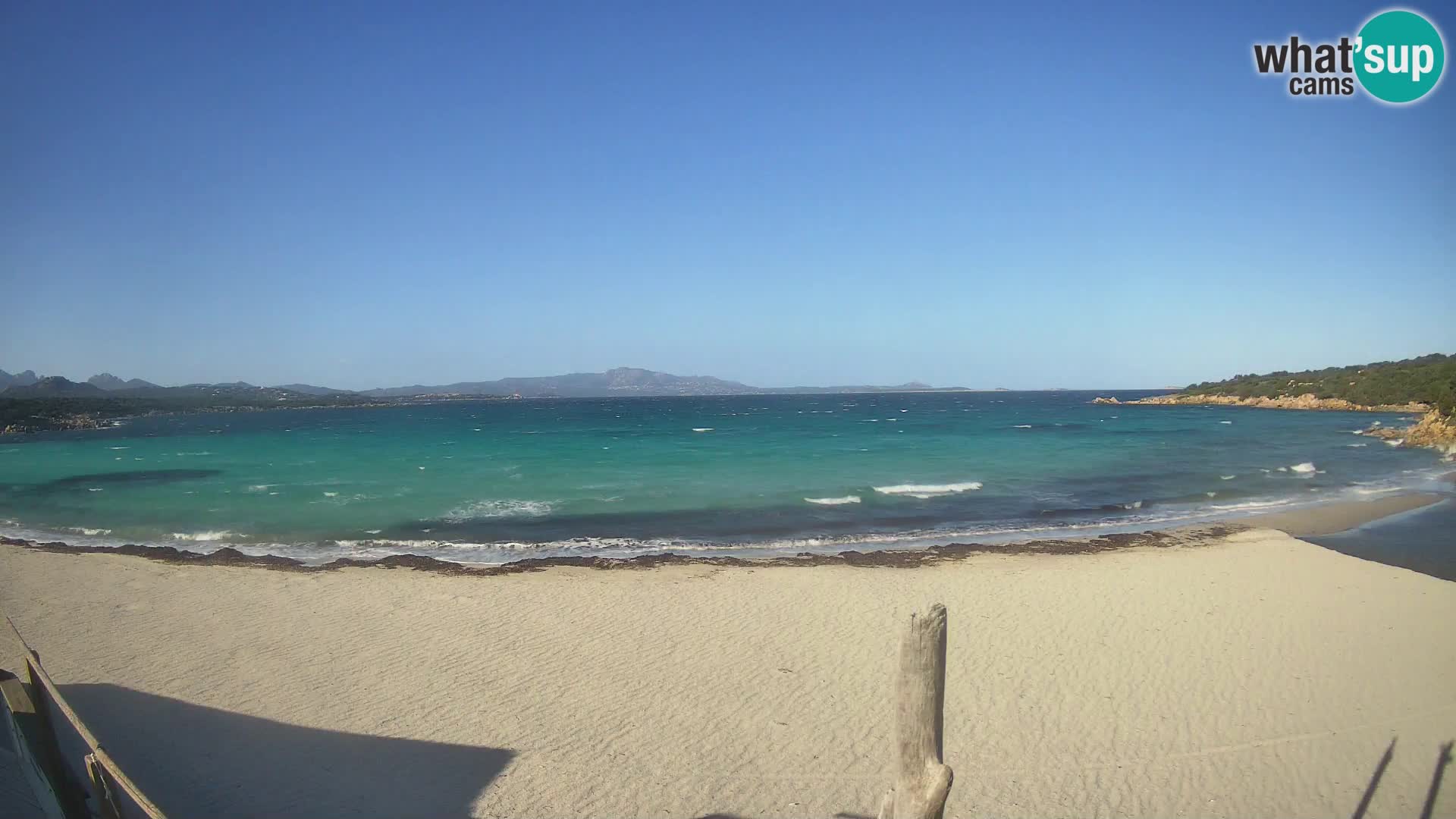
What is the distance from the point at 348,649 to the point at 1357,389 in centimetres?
9101

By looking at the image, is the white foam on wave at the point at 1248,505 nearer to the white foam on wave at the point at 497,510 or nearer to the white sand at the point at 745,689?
the white sand at the point at 745,689

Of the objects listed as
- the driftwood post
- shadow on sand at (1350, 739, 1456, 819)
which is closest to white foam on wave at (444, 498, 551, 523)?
the driftwood post

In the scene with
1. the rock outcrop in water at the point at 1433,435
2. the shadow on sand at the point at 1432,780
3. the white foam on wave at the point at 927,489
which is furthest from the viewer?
the rock outcrop in water at the point at 1433,435

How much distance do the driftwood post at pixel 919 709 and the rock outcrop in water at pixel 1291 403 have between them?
63.9m

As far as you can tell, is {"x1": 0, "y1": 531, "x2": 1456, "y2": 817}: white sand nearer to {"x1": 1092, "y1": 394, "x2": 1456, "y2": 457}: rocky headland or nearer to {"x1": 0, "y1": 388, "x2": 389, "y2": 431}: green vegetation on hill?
{"x1": 1092, "y1": 394, "x2": 1456, "y2": 457}: rocky headland

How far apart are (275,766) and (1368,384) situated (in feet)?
304

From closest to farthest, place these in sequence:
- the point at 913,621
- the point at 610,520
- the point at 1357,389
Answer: the point at 913,621, the point at 610,520, the point at 1357,389

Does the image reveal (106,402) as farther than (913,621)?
Yes

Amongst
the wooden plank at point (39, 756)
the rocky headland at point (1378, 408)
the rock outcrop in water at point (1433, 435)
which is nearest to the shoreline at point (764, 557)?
the wooden plank at point (39, 756)

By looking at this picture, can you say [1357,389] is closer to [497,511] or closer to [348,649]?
[497,511]

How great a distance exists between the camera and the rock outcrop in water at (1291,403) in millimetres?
62297

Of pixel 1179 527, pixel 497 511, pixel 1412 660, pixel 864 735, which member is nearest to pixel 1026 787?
pixel 864 735

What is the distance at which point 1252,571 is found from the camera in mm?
13023

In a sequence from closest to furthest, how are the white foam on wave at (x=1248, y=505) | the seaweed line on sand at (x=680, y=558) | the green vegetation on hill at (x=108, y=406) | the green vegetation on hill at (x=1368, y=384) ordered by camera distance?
1. the seaweed line on sand at (x=680, y=558)
2. the white foam on wave at (x=1248, y=505)
3. the green vegetation on hill at (x=1368, y=384)
4. the green vegetation on hill at (x=108, y=406)
